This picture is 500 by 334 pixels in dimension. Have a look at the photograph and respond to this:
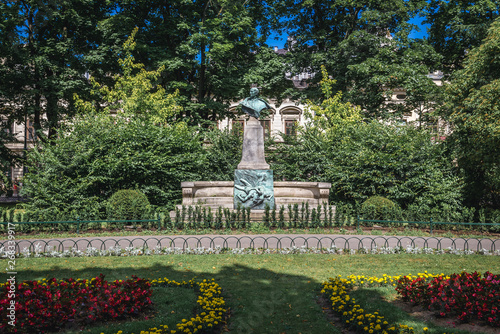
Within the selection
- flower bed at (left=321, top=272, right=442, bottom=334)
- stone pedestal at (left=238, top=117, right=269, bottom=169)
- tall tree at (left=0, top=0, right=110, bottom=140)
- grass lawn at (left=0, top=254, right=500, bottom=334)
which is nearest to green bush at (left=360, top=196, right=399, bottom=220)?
stone pedestal at (left=238, top=117, right=269, bottom=169)

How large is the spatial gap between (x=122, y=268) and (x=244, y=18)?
62.4 ft

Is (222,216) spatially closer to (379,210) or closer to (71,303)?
→ (379,210)

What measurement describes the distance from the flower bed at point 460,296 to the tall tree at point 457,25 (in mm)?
19242

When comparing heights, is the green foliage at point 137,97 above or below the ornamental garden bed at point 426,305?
above

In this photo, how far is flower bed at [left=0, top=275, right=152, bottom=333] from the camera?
15.6 feet

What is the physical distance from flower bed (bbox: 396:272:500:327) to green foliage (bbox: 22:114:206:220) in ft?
37.1

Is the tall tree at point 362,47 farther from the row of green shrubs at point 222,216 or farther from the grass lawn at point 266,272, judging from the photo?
the grass lawn at point 266,272

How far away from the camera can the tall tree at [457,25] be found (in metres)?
21.2

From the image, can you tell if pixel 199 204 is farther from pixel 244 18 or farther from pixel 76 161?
pixel 244 18

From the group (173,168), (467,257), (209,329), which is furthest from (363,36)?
(209,329)

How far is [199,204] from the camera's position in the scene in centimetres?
1391

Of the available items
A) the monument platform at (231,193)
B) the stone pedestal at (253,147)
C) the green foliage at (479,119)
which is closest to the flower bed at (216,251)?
the monument platform at (231,193)

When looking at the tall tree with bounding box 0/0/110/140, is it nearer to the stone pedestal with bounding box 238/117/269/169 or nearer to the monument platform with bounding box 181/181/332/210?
the monument platform with bounding box 181/181/332/210

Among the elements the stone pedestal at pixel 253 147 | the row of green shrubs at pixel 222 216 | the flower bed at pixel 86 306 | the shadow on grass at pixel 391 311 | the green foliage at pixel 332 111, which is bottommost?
the shadow on grass at pixel 391 311
